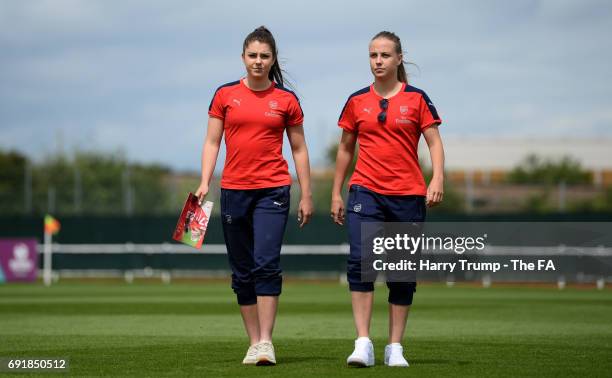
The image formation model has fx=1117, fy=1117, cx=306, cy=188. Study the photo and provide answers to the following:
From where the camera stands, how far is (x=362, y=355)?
7.16 m

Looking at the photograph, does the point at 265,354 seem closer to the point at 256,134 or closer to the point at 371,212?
the point at 371,212

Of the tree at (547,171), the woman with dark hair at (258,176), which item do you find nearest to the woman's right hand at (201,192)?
the woman with dark hair at (258,176)

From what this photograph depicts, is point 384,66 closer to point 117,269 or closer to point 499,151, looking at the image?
point 117,269

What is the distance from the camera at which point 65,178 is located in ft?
122

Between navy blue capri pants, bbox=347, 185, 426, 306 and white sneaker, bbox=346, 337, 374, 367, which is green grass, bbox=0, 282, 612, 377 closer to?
white sneaker, bbox=346, 337, 374, 367

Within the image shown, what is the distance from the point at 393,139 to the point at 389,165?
18 centimetres

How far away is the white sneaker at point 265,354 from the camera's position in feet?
24.3

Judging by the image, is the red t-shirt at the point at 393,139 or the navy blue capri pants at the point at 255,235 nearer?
the red t-shirt at the point at 393,139

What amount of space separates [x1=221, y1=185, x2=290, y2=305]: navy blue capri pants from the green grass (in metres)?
0.57

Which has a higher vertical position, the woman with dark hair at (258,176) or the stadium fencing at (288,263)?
the woman with dark hair at (258,176)

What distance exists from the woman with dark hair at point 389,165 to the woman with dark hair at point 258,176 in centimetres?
44

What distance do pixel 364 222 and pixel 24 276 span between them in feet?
75.2

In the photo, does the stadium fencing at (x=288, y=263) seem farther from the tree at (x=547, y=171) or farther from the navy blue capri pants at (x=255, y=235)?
the tree at (x=547, y=171)

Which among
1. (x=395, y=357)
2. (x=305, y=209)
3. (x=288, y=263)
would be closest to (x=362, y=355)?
(x=395, y=357)
